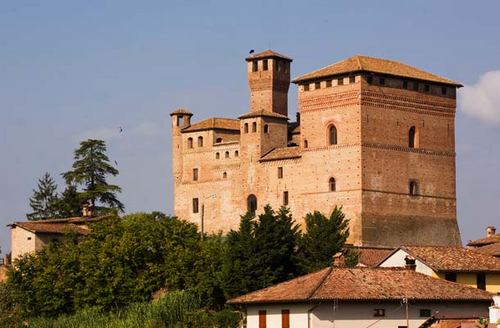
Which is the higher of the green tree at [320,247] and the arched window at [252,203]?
the arched window at [252,203]

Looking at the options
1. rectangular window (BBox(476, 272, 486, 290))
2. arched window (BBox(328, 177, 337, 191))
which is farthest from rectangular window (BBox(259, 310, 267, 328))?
→ arched window (BBox(328, 177, 337, 191))

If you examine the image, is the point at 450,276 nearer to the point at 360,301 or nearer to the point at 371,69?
the point at 360,301

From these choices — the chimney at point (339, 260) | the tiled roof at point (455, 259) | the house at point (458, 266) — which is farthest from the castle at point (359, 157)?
the house at point (458, 266)

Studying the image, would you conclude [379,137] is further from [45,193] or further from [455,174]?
[45,193]

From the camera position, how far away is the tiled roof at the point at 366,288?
44.7m

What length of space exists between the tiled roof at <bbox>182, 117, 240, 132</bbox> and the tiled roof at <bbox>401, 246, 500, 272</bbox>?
3365 cm

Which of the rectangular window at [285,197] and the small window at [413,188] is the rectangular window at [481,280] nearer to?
the small window at [413,188]

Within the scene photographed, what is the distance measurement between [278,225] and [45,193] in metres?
38.3

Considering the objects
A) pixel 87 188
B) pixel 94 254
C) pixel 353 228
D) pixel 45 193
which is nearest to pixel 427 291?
pixel 94 254

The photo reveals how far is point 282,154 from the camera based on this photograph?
Answer: 78.8 m

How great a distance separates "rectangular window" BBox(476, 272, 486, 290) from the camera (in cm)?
5012

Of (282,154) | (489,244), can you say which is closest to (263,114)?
(282,154)

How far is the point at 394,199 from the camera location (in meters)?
74.9

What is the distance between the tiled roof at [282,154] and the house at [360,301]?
3047 cm
